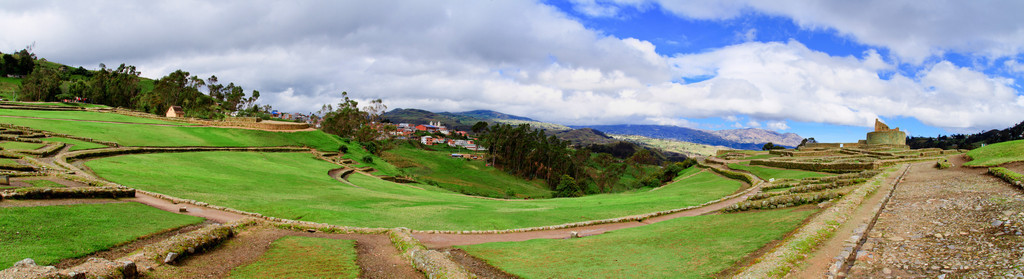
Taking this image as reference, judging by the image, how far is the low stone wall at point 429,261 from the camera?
10188 mm

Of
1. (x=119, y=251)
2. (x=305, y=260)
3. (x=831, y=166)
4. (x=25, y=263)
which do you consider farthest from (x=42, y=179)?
(x=831, y=166)

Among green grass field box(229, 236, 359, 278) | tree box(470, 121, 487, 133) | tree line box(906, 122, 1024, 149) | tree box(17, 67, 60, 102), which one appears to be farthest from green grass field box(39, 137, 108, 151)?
tree line box(906, 122, 1024, 149)

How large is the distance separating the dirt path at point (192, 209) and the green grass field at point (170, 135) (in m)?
23.7

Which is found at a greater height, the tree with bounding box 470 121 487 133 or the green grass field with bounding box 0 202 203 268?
the tree with bounding box 470 121 487 133

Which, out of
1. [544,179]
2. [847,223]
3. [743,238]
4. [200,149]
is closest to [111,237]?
[743,238]

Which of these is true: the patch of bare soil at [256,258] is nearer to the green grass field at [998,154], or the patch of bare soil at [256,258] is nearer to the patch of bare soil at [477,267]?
the patch of bare soil at [477,267]

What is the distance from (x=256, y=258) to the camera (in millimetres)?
11547

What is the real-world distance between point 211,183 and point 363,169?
27961 mm

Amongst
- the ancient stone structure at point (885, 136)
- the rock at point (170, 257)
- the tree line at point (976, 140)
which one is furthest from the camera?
the tree line at point (976, 140)

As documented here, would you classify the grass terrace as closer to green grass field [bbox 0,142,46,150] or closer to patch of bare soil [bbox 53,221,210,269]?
green grass field [bbox 0,142,46,150]

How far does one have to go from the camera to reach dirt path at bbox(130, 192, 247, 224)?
16.5m

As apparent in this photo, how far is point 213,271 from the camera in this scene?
10156 millimetres

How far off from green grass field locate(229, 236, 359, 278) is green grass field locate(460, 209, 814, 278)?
13.2ft

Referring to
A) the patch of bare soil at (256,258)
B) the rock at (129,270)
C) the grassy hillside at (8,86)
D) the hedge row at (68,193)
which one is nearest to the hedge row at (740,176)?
the patch of bare soil at (256,258)
